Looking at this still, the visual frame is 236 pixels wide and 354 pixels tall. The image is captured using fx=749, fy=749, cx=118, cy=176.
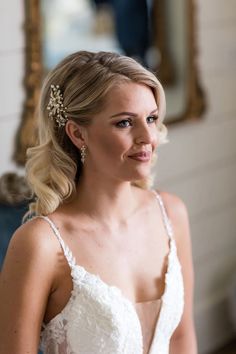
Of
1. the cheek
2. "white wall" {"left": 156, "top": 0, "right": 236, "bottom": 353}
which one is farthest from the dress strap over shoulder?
"white wall" {"left": 156, "top": 0, "right": 236, "bottom": 353}

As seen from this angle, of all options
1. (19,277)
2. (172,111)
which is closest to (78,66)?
(19,277)

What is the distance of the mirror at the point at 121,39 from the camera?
2.56 metres

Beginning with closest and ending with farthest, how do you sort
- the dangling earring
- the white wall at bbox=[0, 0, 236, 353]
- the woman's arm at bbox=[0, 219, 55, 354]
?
the woman's arm at bbox=[0, 219, 55, 354] → the dangling earring → the white wall at bbox=[0, 0, 236, 353]

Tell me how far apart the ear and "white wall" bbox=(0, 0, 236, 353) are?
1407 mm

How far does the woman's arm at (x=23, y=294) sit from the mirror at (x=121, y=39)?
755 millimetres

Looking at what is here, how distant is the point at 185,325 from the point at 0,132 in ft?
3.04

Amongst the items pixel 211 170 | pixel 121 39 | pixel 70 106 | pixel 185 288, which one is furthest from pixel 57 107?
pixel 211 170

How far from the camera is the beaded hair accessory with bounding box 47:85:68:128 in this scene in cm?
173

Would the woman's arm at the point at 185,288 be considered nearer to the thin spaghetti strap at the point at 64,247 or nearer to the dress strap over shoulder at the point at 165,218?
the dress strap over shoulder at the point at 165,218

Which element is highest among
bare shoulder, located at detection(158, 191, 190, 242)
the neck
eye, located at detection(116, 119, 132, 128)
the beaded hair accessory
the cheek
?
the beaded hair accessory

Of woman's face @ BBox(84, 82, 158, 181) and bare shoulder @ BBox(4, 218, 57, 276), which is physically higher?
woman's face @ BBox(84, 82, 158, 181)

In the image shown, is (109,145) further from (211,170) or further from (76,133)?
(211,170)

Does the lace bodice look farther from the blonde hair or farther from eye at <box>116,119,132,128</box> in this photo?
eye at <box>116,119,132,128</box>

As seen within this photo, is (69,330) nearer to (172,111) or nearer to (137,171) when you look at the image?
(137,171)
